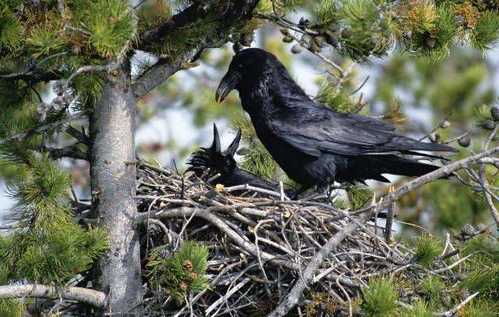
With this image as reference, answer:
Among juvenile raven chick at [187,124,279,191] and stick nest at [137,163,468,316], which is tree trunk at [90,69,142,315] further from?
juvenile raven chick at [187,124,279,191]

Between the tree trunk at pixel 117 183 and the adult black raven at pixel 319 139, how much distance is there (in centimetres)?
140

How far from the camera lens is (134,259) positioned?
589 centimetres

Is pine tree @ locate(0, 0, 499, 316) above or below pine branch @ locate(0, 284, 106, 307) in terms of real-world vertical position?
above

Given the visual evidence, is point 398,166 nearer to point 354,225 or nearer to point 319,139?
point 319,139

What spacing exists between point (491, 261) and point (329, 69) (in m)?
2.18

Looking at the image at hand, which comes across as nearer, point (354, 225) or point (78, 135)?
point (354, 225)

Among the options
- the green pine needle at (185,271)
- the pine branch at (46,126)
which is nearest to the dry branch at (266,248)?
the green pine needle at (185,271)

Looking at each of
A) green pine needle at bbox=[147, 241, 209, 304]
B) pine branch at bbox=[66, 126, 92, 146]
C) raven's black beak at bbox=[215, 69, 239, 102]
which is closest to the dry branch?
green pine needle at bbox=[147, 241, 209, 304]

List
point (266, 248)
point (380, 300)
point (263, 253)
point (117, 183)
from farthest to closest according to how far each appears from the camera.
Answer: point (266, 248), point (117, 183), point (263, 253), point (380, 300)

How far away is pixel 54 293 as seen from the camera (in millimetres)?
5352

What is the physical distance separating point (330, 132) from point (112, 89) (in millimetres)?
1868

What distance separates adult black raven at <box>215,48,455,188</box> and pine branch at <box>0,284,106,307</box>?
2027 millimetres

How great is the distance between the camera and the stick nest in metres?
5.72

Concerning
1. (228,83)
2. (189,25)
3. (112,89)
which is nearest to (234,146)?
(228,83)
